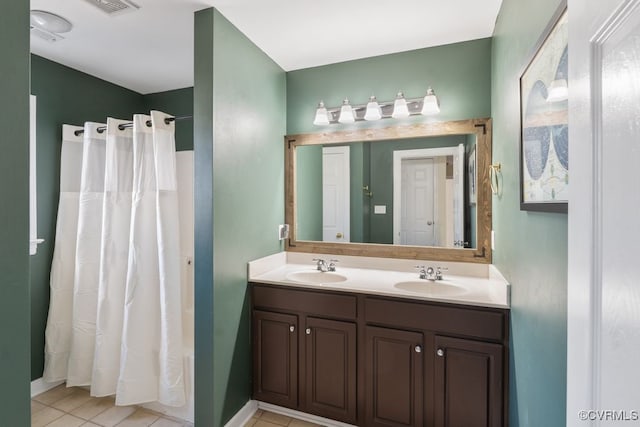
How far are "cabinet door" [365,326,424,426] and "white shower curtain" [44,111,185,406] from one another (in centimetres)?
125

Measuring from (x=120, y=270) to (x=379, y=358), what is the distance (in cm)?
188

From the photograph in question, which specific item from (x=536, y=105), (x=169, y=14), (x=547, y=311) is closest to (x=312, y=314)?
(x=547, y=311)

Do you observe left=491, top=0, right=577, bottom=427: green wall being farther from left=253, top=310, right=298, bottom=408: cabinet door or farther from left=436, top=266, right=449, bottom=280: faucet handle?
left=253, top=310, right=298, bottom=408: cabinet door

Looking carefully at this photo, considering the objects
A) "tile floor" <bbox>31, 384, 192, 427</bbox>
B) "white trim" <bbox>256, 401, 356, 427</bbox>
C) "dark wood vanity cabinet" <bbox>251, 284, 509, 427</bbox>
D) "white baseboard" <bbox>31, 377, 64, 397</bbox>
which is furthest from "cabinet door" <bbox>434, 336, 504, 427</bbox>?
"white baseboard" <bbox>31, 377, 64, 397</bbox>

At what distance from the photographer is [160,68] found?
2.54 m

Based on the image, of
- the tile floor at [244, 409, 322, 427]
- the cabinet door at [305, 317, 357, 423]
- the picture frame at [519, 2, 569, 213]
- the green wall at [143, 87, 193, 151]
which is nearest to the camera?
the picture frame at [519, 2, 569, 213]

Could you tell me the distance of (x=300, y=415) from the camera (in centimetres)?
203

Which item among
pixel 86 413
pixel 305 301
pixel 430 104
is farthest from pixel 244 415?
pixel 430 104

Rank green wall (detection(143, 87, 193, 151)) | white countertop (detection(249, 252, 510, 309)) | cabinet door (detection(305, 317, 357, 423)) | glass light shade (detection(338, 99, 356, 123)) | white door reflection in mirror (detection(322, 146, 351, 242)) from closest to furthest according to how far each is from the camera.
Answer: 1. white countertop (detection(249, 252, 510, 309))
2. cabinet door (detection(305, 317, 357, 423))
3. glass light shade (detection(338, 99, 356, 123))
4. white door reflection in mirror (detection(322, 146, 351, 242))
5. green wall (detection(143, 87, 193, 151))

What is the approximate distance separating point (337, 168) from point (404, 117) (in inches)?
25.2

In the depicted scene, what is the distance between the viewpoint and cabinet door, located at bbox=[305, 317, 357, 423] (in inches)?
73.9

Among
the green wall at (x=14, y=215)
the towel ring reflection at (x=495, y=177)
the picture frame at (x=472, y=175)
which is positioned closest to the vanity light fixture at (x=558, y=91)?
the towel ring reflection at (x=495, y=177)

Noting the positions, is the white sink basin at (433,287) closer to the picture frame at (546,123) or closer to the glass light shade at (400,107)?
the picture frame at (546,123)

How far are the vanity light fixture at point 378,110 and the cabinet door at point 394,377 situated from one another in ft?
4.80
